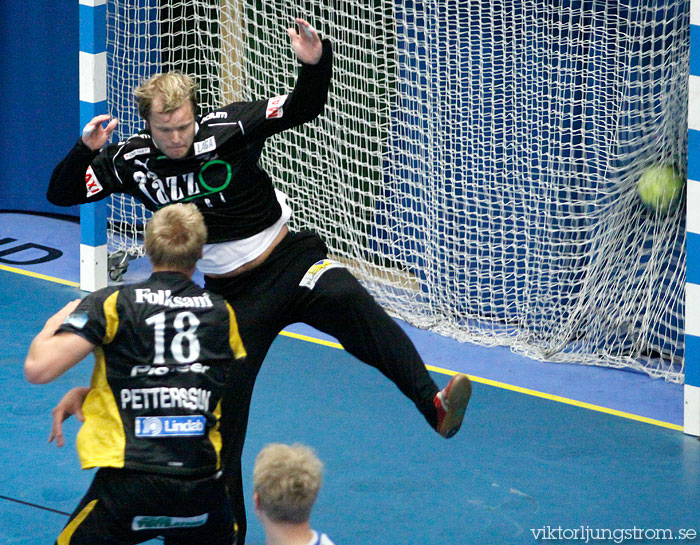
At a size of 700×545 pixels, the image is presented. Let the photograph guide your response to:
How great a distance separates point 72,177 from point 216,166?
2.10 ft

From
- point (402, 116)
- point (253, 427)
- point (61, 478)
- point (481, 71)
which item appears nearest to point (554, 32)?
point (481, 71)

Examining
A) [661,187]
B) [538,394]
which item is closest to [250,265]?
[538,394]

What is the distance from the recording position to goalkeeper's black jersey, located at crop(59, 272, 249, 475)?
3533 millimetres

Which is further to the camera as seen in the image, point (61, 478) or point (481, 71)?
point (481, 71)

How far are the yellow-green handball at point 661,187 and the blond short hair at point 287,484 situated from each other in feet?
14.2

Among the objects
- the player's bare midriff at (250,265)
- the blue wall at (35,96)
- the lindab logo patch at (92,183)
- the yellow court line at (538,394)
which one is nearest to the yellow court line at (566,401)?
the yellow court line at (538,394)

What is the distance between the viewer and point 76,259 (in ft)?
29.8

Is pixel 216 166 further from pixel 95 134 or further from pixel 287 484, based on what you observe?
pixel 287 484

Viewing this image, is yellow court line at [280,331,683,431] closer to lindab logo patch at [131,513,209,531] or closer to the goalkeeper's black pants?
the goalkeeper's black pants

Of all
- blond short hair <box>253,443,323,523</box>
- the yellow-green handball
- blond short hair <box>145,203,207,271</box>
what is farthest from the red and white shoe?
the yellow-green handball

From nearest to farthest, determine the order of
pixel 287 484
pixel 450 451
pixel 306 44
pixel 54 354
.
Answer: pixel 287 484 → pixel 54 354 → pixel 306 44 → pixel 450 451

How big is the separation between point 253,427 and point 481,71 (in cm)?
299

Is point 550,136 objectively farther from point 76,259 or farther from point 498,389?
point 76,259

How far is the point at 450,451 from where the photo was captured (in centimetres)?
600
